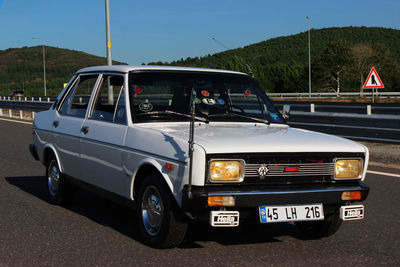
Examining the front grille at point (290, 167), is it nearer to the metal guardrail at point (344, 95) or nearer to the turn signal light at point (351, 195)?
the turn signal light at point (351, 195)

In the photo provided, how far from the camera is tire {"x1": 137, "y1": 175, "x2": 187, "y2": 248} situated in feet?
15.8

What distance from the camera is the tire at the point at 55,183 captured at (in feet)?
22.9

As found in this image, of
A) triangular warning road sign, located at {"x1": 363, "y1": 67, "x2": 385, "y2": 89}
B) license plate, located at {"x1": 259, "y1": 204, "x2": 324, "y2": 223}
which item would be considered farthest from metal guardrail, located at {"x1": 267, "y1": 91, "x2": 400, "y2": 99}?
license plate, located at {"x1": 259, "y1": 204, "x2": 324, "y2": 223}

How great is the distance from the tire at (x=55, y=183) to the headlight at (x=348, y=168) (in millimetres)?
3265

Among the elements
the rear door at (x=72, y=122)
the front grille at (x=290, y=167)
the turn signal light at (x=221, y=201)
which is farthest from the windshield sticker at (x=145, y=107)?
the turn signal light at (x=221, y=201)

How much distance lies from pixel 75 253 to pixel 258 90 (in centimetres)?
264

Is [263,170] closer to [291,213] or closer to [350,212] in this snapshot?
[291,213]

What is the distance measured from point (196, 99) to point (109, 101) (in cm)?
92

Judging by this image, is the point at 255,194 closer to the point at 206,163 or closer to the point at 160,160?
the point at 206,163

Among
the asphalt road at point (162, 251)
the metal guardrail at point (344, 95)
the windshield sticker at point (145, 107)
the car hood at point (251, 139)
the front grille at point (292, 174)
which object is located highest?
the metal guardrail at point (344, 95)

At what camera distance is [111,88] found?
6336 mm

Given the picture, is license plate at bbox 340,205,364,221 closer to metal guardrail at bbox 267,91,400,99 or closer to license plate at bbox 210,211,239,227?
license plate at bbox 210,211,239,227

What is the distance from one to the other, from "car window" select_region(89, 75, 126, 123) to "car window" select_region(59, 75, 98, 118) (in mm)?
221

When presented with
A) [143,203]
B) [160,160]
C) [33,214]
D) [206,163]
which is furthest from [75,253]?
[33,214]
